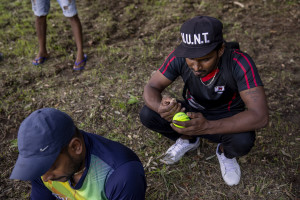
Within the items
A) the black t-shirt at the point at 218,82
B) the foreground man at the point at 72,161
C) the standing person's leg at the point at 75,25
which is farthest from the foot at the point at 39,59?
the foreground man at the point at 72,161

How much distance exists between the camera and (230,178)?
9.80ft

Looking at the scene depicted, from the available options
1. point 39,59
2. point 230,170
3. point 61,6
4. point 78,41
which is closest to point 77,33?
point 78,41

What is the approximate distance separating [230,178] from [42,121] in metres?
2.14

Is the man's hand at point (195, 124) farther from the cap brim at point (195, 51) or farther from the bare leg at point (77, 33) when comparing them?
the bare leg at point (77, 33)

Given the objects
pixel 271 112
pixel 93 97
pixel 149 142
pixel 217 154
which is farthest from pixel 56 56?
pixel 271 112

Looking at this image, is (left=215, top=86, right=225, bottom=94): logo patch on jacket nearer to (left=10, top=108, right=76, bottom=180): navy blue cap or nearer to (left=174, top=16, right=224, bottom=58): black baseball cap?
(left=174, top=16, right=224, bottom=58): black baseball cap

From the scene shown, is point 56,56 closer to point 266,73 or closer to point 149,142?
point 149,142

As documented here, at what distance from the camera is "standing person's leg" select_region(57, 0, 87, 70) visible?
446cm

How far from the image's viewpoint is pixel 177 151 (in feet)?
10.6

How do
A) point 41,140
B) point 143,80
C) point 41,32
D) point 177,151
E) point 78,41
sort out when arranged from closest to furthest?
point 41,140 → point 177,151 → point 143,80 → point 78,41 → point 41,32

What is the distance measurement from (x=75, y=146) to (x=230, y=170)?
1899mm

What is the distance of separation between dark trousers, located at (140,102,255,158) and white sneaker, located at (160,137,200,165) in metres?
0.13

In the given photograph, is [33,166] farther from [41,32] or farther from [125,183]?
[41,32]

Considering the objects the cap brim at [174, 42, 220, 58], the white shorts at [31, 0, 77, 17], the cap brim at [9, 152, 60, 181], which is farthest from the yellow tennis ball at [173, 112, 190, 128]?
the white shorts at [31, 0, 77, 17]
